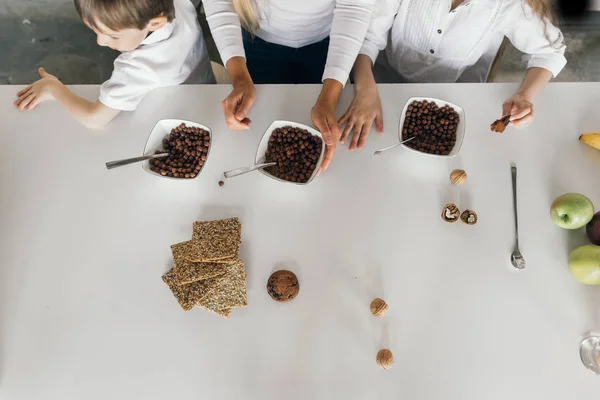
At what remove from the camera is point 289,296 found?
778 millimetres

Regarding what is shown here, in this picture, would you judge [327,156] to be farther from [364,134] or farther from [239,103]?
[239,103]

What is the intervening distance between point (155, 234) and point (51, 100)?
41cm

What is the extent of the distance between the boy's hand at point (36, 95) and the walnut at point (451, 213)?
34.8 inches

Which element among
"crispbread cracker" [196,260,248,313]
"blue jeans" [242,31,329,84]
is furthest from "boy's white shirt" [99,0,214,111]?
"crispbread cracker" [196,260,248,313]

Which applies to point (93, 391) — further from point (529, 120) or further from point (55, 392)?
point (529, 120)

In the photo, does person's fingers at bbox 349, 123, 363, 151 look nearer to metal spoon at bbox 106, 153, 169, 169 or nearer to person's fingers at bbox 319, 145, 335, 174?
person's fingers at bbox 319, 145, 335, 174

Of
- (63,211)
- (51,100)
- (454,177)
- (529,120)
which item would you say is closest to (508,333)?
(454,177)

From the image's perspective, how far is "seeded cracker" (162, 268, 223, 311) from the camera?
0.77 m

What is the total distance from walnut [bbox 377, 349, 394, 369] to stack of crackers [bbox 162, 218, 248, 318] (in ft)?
0.87

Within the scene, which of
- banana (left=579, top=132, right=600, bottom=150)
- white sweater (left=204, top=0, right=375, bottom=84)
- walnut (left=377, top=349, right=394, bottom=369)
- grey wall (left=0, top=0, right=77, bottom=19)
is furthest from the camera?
grey wall (left=0, top=0, right=77, bottom=19)

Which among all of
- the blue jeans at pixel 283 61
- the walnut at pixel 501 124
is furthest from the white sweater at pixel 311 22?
the walnut at pixel 501 124

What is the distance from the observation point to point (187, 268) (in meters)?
0.79

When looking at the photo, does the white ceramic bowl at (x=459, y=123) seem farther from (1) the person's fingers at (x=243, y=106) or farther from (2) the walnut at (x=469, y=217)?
(1) the person's fingers at (x=243, y=106)

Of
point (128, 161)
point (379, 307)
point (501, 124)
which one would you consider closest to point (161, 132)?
point (128, 161)
